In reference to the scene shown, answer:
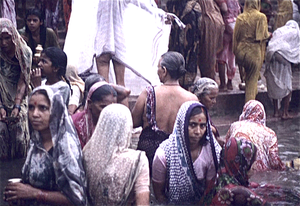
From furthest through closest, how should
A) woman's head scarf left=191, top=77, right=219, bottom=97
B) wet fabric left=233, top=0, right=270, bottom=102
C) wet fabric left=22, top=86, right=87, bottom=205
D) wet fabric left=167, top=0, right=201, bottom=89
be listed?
1. wet fabric left=233, top=0, right=270, bottom=102
2. wet fabric left=167, top=0, right=201, bottom=89
3. woman's head scarf left=191, top=77, right=219, bottom=97
4. wet fabric left=22, top=86, right=87, bottom=205

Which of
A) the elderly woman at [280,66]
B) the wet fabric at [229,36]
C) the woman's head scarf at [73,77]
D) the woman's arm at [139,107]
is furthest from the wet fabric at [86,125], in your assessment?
the elderly woman at [280,66]

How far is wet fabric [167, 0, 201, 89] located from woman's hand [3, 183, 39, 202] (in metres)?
5.90

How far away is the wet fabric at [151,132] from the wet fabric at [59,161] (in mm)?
1731

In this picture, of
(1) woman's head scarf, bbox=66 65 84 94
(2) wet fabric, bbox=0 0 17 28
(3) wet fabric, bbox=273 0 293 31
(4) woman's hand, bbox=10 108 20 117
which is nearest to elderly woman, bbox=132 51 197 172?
(1) woman's head scarf, bbox=66 65 84 94

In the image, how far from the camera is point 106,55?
873 centimetres

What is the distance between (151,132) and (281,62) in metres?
5.87

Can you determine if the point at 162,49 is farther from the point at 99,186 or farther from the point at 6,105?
the point at 99,186

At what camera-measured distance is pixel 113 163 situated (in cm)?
461

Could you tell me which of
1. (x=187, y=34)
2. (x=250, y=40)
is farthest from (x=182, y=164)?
(x=250, y=40)

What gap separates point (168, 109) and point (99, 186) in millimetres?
1845

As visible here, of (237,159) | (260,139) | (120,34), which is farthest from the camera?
(120,34)

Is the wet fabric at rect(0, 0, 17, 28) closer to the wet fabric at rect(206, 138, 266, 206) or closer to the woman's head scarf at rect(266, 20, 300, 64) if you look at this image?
the woman's head scarf at rect(266, 20, 300, 64)

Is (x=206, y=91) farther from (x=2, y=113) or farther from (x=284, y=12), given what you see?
(x=284, y=12)

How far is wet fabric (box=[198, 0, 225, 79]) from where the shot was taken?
10.8m
